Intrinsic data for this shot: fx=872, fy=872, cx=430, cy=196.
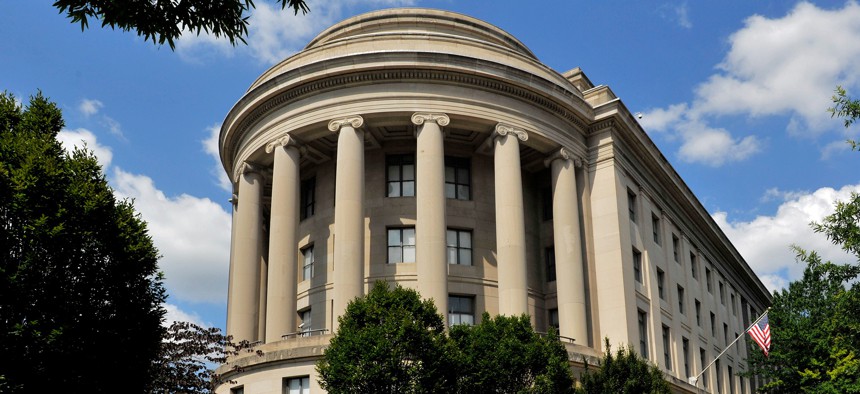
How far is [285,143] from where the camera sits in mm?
41781

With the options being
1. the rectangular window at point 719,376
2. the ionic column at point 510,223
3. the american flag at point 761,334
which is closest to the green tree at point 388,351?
the ionic column at point 510,223

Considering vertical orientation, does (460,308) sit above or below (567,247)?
below

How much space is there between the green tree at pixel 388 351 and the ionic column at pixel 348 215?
391 inches

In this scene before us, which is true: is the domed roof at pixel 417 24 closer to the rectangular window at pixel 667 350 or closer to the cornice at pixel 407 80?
the cornice at pixel 407 80

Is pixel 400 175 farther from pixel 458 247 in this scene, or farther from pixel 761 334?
pixel 761 334

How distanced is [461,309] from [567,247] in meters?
5.83

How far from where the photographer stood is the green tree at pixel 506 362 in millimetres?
27511

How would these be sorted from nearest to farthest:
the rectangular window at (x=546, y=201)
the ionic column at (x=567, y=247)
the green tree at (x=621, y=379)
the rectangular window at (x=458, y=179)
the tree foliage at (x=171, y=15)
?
the tree foliage at (x=171, y=15)
the green tree at (x=621, y=379)
the ionic column at (x=567, y=247)
the rectangular window at (x=458, y=179)
the rectangular window at (x=546, y=201)

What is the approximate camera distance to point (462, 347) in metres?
28.4

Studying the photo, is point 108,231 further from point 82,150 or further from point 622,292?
point 622,292

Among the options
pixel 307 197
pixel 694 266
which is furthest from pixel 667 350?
pixel 307 197

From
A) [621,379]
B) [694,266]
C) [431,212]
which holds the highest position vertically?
[694,266]

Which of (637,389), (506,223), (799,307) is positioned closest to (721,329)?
(799,307)

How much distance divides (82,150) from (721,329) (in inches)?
1954
